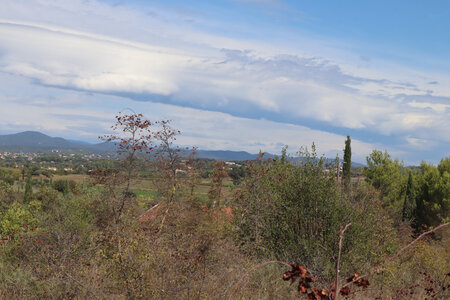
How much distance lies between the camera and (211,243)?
1174 centimetres

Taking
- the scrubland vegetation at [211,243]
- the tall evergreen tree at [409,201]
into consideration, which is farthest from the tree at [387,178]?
the scrubland vegetation at [211,243]

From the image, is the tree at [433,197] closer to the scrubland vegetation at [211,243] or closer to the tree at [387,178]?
the tree at [387,178]

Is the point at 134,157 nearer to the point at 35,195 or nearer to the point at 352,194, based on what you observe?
the point at 352,194

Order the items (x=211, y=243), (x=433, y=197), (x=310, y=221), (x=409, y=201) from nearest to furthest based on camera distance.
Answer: (x=211, y=243) < (x=310, y=221) < (x=433, y=197) < (x=409, y=201)

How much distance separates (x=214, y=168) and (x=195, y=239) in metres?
21.6

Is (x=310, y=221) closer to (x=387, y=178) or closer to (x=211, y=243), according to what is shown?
(x=211, y=243)

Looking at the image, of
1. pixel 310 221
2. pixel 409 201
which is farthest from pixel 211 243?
pixel 409 201

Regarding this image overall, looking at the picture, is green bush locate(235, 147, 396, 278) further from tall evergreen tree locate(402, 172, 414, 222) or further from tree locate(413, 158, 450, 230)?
tree locate(413, 158, 450, 230)

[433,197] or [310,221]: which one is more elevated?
[310,221]

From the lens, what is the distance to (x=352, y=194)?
14.4 m

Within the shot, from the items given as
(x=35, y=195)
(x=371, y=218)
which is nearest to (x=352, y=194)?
(x=371, y=218)

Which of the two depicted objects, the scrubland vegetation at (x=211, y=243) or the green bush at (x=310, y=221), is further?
the green bush at (x=310, y=221)

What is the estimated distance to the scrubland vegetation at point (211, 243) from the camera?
784cm

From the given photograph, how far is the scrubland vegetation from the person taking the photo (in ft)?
25.7
